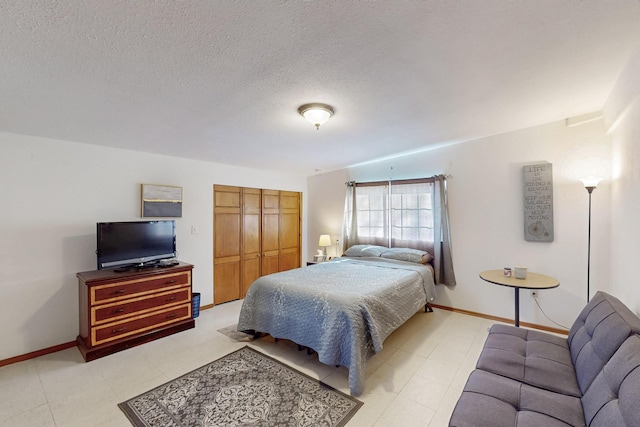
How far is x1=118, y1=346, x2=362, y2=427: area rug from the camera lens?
6.33ft

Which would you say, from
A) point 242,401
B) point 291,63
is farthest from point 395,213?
point 242,401

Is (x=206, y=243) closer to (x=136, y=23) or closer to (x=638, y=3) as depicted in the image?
(x=136, y=23)

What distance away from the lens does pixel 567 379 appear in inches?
64.9

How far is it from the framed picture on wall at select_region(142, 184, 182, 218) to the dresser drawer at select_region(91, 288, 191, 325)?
1.08m

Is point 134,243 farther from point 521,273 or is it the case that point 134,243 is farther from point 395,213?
point 521,273

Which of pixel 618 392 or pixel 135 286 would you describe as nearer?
pixel 618 392

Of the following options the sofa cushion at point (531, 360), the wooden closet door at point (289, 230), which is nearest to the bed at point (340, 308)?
the sofa cushion at point (531, 360)

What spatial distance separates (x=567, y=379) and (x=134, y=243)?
4.03 m

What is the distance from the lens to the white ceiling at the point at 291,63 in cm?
135

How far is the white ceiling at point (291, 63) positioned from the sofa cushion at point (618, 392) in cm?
175

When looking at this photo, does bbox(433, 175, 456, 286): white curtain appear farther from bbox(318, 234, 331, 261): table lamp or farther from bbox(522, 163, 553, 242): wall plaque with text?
bbox(318, 234, 331, 261): table lamp

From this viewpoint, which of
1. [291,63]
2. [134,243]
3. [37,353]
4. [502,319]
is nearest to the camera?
[291,63]

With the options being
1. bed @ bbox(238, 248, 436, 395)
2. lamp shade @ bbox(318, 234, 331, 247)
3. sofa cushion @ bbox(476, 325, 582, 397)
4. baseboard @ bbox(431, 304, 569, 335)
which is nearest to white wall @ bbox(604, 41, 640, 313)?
sofa cushion @ bbox(476, 325, 582, 397)

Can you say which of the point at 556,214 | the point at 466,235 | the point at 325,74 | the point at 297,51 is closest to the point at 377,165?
the point at 466,235
